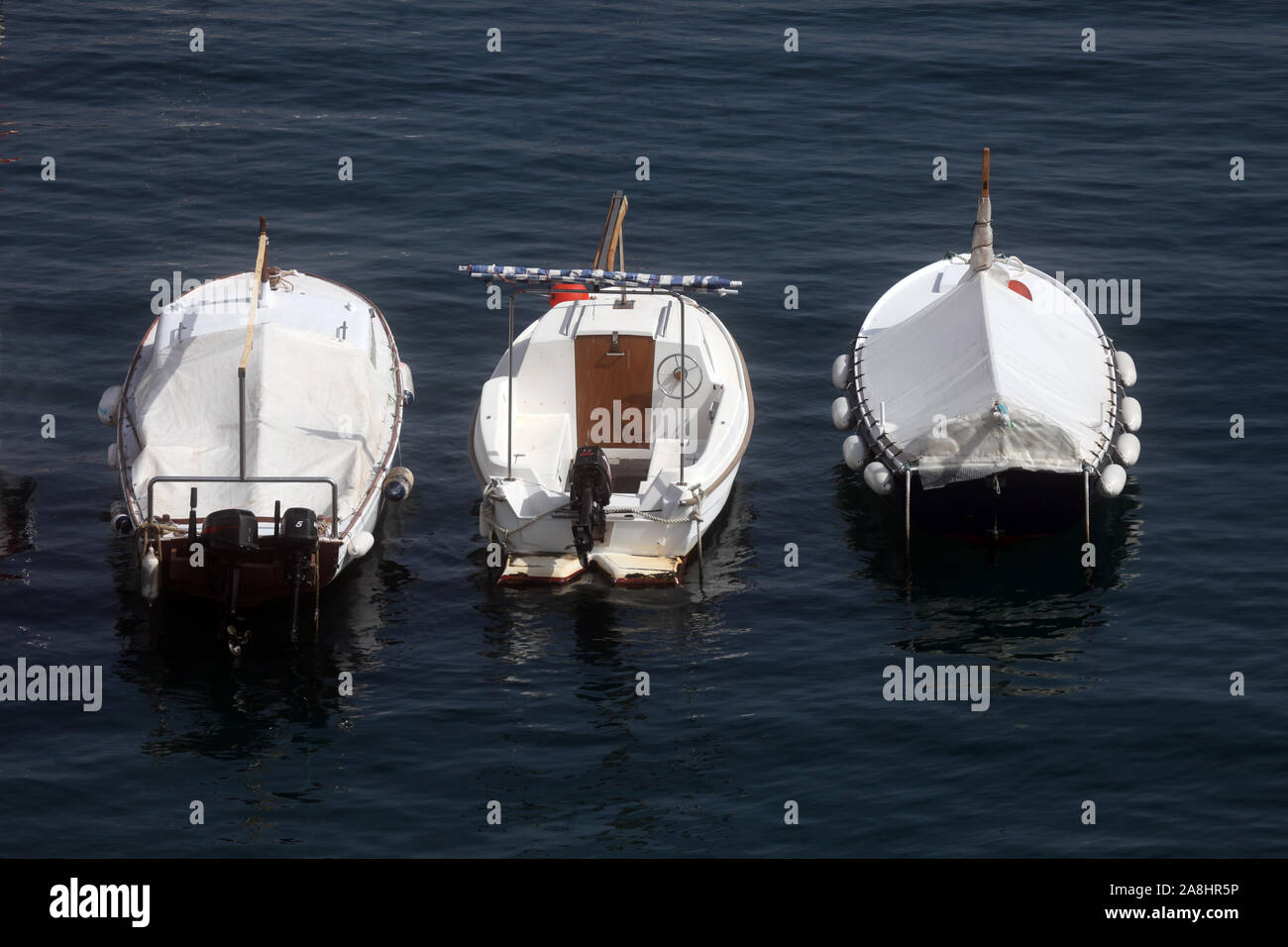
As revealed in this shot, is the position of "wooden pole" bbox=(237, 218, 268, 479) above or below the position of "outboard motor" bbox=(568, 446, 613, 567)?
above

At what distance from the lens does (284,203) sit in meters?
46.3

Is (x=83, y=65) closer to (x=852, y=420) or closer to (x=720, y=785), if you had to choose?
(x=852, y=420)

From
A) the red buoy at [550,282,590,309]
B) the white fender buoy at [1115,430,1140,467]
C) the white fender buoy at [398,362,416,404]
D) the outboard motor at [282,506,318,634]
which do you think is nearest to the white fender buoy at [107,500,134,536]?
the outboard motor at [282,506,318,634]

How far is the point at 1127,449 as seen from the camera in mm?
32781

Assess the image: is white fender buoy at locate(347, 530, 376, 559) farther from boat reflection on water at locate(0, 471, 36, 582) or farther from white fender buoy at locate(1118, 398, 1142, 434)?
white fender buoy at locate(1118, 398, 1142, 434)

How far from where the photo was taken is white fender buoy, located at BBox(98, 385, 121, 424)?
3397cm

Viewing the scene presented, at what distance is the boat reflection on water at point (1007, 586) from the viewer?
2916 cm

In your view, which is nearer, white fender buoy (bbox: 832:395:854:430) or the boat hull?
the boat hull

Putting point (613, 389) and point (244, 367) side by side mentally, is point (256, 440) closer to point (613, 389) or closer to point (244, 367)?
point (244, 367)

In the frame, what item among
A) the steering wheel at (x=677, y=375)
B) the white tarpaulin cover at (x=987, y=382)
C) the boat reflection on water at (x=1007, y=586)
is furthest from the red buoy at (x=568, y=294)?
the boat reflection on water at (x=1007, y=586)

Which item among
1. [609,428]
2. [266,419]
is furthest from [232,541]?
[609,428]

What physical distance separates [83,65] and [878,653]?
33.8 m

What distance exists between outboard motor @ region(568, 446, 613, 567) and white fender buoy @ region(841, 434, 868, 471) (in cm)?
485

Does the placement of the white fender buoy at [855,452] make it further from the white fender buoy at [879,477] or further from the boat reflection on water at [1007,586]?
the boat reflection on water at [1007,586]
